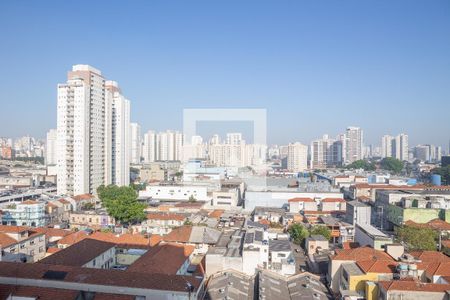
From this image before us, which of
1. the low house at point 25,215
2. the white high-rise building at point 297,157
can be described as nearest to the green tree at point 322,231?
the low house at point 25,215

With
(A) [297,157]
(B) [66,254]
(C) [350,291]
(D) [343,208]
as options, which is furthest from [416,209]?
(A) [297,157]

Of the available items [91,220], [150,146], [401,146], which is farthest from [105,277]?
[401,146]

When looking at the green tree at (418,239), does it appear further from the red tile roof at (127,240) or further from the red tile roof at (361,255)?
the red tile roof at (127,240)

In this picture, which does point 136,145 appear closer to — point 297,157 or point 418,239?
point 297,157

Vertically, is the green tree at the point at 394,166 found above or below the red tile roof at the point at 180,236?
above

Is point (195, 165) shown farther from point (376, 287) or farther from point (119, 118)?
point (376, 287)

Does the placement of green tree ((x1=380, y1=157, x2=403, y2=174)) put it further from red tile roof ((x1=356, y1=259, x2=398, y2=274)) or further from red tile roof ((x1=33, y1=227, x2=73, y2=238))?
red tile roof ((x1=33, y1=227, x2=73, y2=238))
